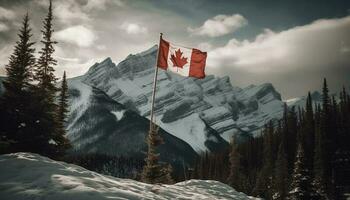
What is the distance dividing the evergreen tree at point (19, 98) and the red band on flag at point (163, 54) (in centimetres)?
1018

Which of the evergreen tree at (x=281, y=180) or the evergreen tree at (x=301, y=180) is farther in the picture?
the evergreen tree at (x=281, y=180)

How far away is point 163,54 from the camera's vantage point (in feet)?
87.5

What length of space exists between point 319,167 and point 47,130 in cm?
6963

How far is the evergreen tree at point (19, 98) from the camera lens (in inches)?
1069

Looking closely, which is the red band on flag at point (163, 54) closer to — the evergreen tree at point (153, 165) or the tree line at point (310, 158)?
the evergreen tree at point (153, 165)

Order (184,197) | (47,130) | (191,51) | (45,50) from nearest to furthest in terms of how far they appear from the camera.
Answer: (184,197) < (191,51) < (47,130) < (45,50)

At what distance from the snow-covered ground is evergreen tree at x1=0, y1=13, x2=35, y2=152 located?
39.3 ft

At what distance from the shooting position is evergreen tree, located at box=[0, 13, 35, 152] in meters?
27.1

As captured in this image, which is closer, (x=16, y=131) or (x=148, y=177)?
(x=16, y=131)

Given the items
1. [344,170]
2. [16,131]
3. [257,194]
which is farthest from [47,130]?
[344,170]

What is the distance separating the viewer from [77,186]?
1153 cm

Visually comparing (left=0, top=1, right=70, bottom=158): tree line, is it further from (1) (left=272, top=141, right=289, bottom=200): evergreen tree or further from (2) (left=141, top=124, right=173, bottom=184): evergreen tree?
(1) (left=272, top=141, right=289, bottom=200): evergreen tree

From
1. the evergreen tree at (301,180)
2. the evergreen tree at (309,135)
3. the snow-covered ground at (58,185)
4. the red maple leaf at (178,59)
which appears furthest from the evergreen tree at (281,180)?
the snow-covered ground at (58,185)

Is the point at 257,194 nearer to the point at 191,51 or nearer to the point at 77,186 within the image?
the point at 191,51
